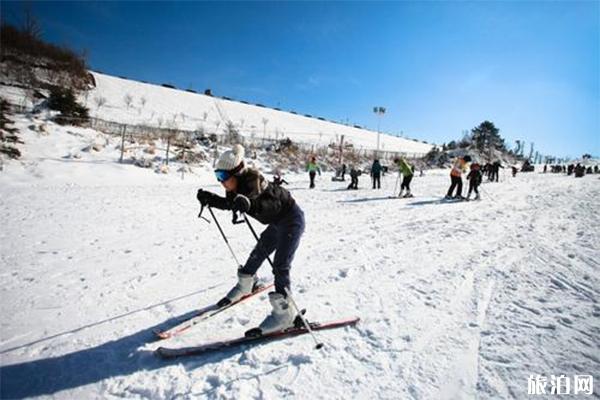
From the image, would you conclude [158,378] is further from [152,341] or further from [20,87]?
[20,87]

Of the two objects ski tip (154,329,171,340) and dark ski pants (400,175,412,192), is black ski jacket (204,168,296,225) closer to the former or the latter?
ski tip (154,329,171,340)

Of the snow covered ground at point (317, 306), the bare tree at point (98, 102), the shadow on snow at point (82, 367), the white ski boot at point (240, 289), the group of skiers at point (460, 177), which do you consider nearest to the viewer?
the shadow on snow at point (82, 367)

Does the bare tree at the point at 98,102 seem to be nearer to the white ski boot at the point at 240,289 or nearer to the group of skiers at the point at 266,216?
the white ski boot at the point at 240,289

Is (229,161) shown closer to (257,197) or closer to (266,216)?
(257,197)

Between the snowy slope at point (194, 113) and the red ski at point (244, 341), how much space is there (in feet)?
105

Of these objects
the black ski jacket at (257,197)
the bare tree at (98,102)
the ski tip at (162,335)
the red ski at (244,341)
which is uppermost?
the bare tree at (98,102)

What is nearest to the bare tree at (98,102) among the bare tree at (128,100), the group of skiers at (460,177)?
the bare tree at (128,100)

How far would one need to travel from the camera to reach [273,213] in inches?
112

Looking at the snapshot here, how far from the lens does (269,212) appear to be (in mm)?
2789

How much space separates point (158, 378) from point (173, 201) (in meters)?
8.73

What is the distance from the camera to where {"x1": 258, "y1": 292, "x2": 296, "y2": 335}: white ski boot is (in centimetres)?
300

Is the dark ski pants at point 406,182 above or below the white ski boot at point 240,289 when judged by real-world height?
above

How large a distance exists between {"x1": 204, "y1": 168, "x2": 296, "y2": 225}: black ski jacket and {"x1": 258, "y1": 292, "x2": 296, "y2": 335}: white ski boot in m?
0.82

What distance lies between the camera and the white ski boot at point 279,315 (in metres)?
3.00
